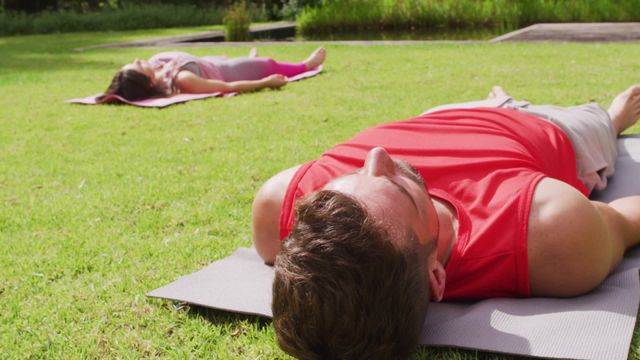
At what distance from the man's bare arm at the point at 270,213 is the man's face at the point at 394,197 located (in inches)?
22.2

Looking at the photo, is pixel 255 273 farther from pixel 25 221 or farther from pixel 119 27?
pixel 119 27

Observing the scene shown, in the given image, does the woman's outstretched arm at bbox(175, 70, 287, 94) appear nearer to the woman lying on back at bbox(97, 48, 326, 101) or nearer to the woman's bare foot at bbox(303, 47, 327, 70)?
the woman lying on back at bbox(97, 48, 326, 101)

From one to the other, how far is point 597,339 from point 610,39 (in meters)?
9.53

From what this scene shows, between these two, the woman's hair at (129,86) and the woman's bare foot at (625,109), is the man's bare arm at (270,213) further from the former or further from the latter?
the woman's hair at (129,86)

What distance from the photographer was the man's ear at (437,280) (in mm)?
2049

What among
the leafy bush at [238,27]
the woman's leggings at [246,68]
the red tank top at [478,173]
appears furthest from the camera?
the leafy bush at [238,27]

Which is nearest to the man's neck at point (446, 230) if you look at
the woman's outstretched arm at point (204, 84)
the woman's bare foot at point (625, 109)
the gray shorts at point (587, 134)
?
the gray shorts at point (587, 134)

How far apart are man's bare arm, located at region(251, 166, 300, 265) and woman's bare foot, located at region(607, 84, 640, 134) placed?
2.34 m

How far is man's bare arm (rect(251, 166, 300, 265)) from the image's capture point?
2.54 meters

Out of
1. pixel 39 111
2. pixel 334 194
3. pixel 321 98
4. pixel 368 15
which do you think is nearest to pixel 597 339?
pixel 334 194

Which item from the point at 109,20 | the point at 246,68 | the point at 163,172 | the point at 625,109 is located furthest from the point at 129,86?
the point at 109,20

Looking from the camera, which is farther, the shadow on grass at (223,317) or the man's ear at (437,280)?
the shadow on grass at (223,317)

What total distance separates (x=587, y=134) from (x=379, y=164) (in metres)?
1.80

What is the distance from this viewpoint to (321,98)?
6.87 m
